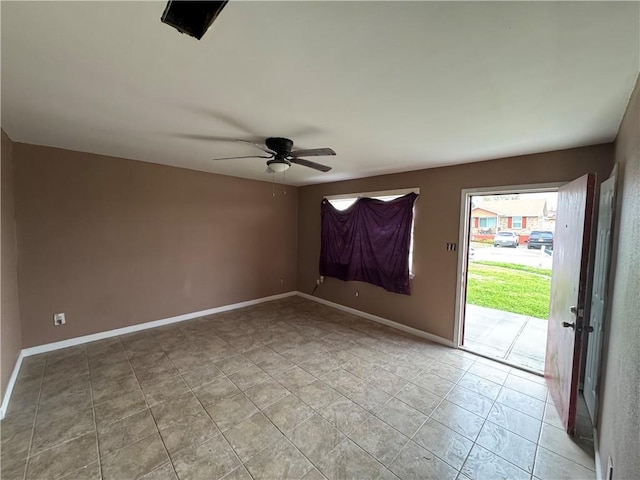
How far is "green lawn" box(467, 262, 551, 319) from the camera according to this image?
504cm

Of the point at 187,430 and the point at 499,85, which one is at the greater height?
the point at 499,85

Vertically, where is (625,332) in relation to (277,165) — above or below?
below

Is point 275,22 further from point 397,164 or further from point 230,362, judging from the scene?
point 230,362

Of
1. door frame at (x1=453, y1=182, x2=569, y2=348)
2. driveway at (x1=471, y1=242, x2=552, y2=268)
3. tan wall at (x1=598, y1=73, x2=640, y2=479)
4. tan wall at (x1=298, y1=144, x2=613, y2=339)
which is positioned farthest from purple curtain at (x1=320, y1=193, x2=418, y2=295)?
driveway at (x1=471, y1=242, x2=552, y2=268)

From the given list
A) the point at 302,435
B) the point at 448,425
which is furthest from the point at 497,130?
the point at 302,435

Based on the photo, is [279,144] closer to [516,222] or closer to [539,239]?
[539,239]

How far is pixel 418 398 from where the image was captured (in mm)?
2389

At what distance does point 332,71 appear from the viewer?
138cm

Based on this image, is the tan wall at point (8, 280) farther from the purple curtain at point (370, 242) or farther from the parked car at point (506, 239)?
the parked car at point (506, 239)

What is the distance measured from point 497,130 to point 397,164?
139cm

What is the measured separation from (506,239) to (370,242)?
7.05m

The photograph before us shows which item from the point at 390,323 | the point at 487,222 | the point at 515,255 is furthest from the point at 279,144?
the point at 487,222

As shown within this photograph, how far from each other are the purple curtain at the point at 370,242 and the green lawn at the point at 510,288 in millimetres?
1369

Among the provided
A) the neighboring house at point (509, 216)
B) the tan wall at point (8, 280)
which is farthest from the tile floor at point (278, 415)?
the neighboring house at point (509, 216)
